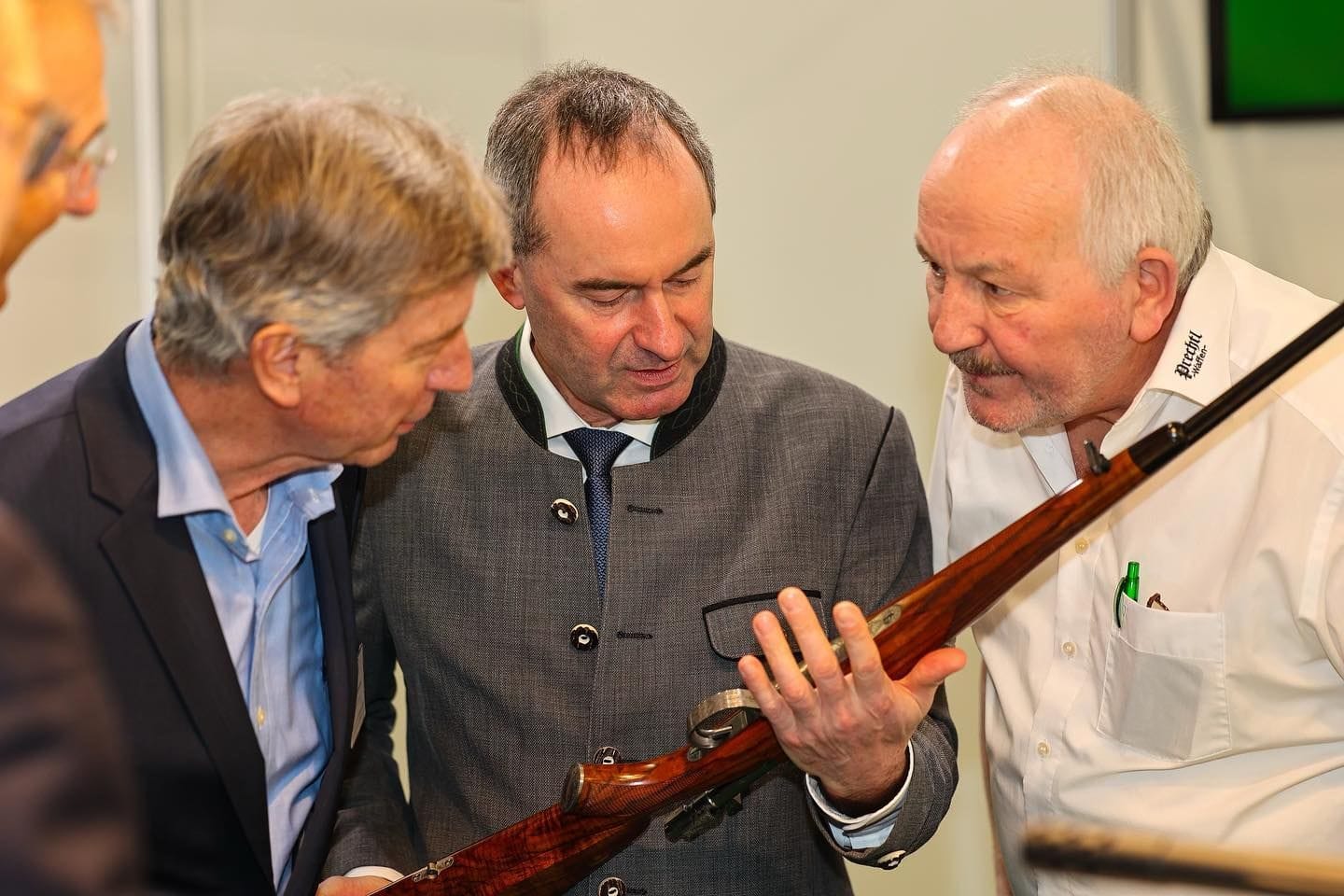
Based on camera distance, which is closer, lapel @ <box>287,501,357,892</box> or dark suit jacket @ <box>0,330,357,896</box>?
dark suit jacket @ <box>0,330,357,896</box>

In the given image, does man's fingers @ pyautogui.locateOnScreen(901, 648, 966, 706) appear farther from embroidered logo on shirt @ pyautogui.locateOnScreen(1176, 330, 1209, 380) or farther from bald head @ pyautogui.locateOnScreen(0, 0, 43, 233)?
bald head @ pyautogui.locateOnScreen(0, 0, 43, 233)

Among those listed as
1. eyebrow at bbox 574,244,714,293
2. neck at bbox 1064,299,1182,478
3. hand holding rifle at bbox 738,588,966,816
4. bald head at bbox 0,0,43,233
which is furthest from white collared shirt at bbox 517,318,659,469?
bald head at bbox 0,0,43,233

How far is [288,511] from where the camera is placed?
1.66m

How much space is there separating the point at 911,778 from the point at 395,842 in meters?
0.66

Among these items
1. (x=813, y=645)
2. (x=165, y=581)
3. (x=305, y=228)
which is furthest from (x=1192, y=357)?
(x=165, y=581)

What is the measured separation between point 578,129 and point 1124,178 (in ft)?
2.22

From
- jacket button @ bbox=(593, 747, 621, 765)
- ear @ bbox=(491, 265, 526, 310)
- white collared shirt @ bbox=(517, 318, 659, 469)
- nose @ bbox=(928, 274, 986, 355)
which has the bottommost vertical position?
jacket button @ bbox=(593, 747, 621, 765)

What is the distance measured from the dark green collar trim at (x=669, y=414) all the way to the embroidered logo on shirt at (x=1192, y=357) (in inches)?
23.4

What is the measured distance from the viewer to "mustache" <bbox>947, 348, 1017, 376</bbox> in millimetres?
1815

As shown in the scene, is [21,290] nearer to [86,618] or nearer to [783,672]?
[86,618]

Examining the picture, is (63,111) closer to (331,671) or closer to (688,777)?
(331,671)

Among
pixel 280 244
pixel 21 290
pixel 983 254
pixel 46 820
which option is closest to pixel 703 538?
pixel 983 254

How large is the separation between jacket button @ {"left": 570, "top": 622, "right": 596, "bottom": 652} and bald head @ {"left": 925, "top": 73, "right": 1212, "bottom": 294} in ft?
2.35

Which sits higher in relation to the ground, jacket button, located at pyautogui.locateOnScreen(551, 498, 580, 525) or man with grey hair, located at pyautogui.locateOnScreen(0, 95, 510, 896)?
man with grey hair, located at pyautogui.locateOnScreen(0, 95, 510, 896)
